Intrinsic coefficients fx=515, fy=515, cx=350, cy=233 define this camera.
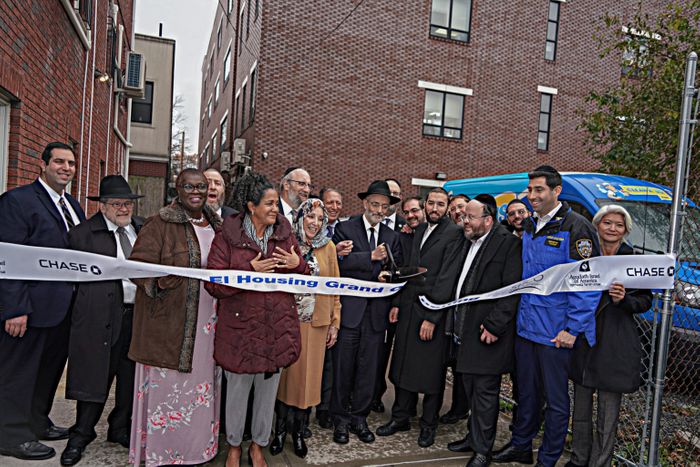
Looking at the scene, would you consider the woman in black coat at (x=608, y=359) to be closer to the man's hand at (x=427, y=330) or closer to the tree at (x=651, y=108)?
the man's hand at (x=427, y=330)

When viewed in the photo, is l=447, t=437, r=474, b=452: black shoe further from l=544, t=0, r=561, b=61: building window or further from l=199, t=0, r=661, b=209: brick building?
l=544, t=0, r=561, b=61: building window

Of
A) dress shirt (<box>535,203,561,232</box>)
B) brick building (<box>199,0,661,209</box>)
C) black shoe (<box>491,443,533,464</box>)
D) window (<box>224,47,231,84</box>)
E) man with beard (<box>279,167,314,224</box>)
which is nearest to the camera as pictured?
dress shirt (<box>535,203,561,232</box>)

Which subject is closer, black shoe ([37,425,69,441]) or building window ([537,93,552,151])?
black shoe ([37,425,69,441])

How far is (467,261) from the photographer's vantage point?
4.52 meters

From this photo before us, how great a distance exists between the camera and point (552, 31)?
60.4ft

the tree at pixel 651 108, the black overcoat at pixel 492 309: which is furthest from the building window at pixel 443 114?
the black overcoat at pixel 492 309

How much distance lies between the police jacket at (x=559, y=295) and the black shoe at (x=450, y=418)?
4.88 ft

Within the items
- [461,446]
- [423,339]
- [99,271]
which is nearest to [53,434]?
[99,271]

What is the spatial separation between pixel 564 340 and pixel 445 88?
14624 mm

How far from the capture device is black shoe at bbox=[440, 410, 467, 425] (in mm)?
5189

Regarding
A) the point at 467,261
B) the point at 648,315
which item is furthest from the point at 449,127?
the point at 467,261

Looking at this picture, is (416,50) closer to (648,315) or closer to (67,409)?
(648,315)

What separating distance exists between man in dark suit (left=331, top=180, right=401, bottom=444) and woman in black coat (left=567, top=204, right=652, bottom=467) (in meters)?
1.70

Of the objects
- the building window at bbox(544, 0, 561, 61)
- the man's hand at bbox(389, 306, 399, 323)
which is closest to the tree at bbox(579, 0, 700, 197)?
the man's hand at bbox(389, 306, 399, 323)
